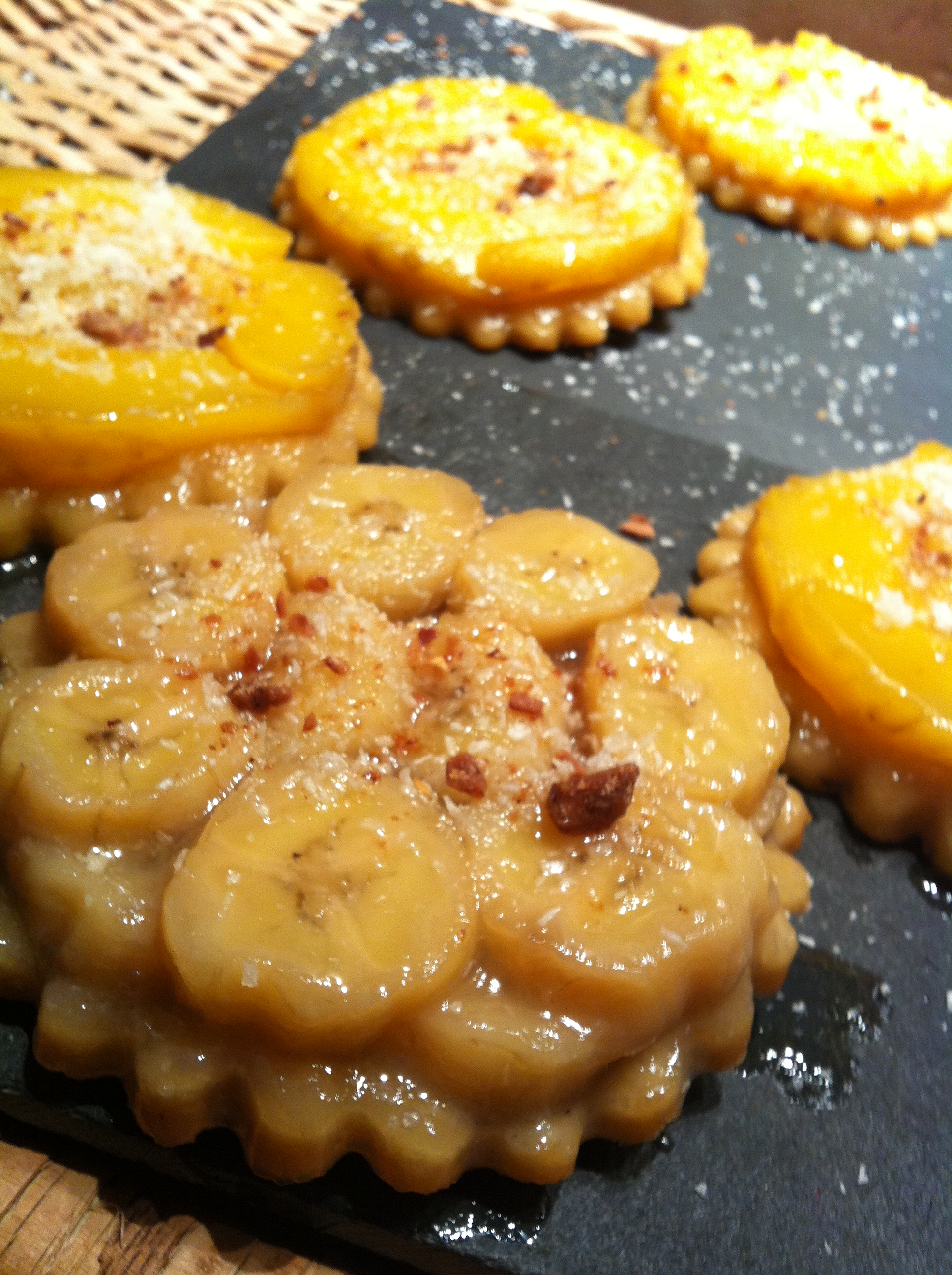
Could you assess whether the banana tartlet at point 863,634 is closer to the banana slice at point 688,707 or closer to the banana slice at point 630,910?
the banana slice at point 688,707

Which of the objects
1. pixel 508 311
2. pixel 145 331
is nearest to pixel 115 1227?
pixel 145 331

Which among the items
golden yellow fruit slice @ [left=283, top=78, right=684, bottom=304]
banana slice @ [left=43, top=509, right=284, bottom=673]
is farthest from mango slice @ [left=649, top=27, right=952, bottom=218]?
banana slice @ [left=43, top=509, right=284, bottom=673]

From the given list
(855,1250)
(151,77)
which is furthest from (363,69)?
(855,1250)

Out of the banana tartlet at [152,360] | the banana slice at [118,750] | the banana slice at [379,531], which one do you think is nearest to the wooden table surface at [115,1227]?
the banana slice at [118,750]

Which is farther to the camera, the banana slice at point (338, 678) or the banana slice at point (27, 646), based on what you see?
the banana slice at point (27, 646)

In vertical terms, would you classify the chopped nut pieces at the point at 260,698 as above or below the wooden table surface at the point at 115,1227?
above

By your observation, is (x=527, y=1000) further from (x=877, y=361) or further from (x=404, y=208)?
(x=877, y=361)

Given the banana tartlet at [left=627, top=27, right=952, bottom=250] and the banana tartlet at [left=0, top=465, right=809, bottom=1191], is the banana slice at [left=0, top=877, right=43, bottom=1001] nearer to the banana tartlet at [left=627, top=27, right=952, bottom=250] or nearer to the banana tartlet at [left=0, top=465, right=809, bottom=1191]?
the banana tartlet at [left=0, top=465, right=809, bottom=1191]

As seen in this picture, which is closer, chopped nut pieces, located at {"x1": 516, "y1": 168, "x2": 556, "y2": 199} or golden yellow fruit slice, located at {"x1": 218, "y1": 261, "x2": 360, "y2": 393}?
golden yellow fruit slice, located at {"x1": 218, "y1": 261, "x2": 360, "y2": 393}
